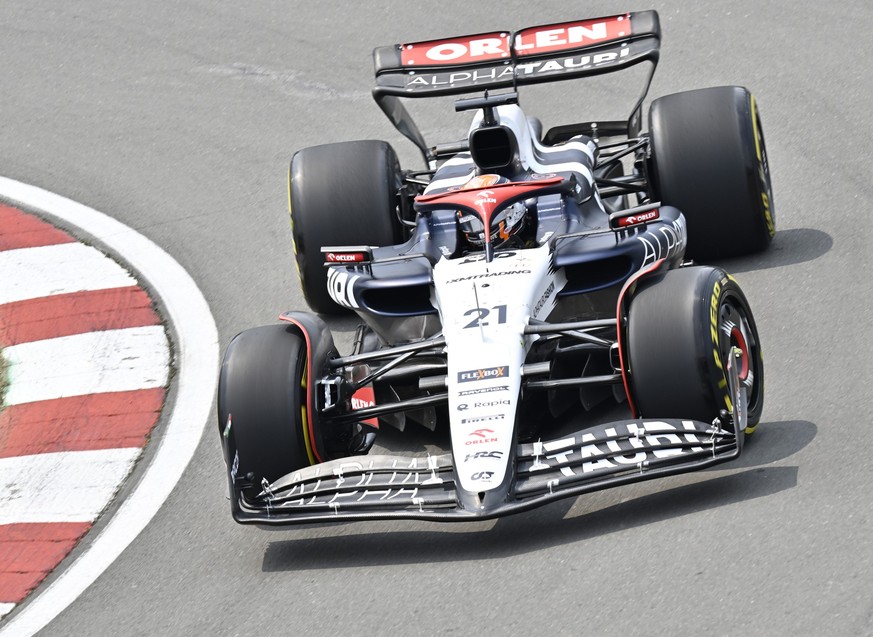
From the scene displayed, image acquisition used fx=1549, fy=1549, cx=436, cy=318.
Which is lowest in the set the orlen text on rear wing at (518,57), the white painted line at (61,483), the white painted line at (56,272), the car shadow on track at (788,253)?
the white painted line at (61,483)

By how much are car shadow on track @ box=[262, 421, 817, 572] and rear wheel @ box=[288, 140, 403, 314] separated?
94.9 inches

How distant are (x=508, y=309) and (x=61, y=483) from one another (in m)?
2.58

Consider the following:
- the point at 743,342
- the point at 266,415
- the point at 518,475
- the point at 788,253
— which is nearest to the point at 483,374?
the point at 518,475

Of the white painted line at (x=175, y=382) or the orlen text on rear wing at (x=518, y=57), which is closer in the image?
the white painted line at (x=175, y=382)

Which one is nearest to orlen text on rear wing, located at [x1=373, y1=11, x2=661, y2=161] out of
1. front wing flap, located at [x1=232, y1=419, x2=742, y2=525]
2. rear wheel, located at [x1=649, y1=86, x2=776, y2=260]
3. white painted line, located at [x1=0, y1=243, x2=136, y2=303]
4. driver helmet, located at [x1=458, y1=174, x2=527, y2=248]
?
rear wheel, located at [x1=649, y1=86, x2=776, y2=260]

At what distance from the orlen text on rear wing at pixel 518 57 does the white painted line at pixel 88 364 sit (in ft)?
6.81

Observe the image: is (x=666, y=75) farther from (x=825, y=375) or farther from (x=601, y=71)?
(x=825, y=375)

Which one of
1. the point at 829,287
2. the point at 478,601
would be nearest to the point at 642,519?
the point at 478,601

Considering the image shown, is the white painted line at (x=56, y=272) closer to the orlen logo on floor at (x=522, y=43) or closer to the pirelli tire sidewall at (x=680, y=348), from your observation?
the orlen logo on floor at (x=522, y=43)

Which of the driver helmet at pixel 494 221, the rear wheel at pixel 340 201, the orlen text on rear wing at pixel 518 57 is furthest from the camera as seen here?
the rear wheel at pixel 340 201

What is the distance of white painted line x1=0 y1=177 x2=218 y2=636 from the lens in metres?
6.84

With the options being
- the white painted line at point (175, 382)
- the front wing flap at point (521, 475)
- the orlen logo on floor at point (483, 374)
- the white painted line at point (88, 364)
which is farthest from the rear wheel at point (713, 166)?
the white painted line at point (88, 364)

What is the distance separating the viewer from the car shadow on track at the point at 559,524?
20.6 ft

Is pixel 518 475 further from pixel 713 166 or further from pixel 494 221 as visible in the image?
pixel 713 166
